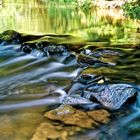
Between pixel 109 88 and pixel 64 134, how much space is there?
5.02ft

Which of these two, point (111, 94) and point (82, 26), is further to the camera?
point (82, 26)

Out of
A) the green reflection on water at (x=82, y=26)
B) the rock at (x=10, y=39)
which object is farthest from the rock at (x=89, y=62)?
the green reflection on water at (x=82, y=26)

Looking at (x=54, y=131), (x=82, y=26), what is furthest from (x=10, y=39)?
(x=82, y=26)

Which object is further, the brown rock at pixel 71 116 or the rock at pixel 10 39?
the rock at pixel 10 39

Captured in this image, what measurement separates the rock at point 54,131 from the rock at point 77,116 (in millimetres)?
120

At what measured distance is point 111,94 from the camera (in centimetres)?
529

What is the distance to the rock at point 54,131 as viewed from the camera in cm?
415

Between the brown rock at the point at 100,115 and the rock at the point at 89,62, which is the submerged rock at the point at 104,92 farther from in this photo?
the rock at the point at 89,62

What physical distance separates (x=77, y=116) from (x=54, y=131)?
524 millimetres

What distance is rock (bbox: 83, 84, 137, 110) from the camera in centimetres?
514

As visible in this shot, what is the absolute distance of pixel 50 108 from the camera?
5.18 meters

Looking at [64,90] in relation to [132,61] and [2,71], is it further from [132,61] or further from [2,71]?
[132,61]

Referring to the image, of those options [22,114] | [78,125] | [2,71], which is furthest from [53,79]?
[78,125]

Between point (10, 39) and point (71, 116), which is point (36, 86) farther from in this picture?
point (10, 39)
